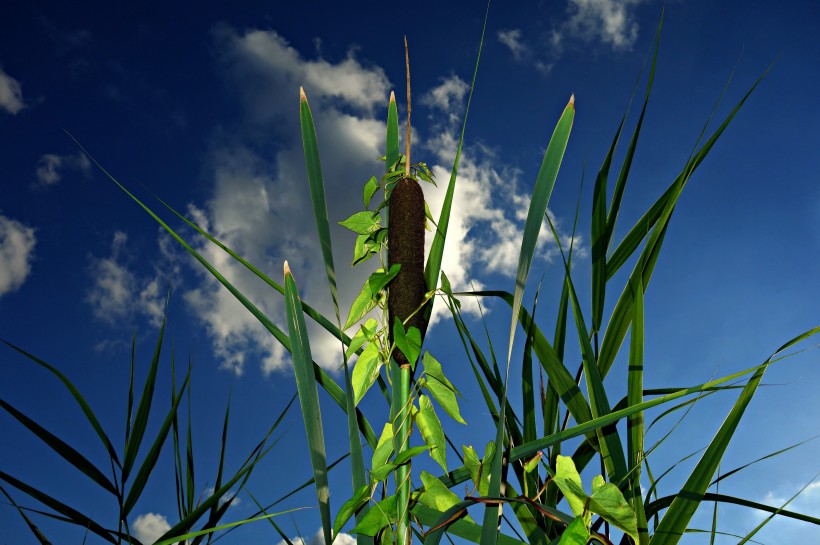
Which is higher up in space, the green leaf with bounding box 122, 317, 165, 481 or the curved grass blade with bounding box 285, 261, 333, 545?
the green leaf with bounding box 122, 317, 165, 481

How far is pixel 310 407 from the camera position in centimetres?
94

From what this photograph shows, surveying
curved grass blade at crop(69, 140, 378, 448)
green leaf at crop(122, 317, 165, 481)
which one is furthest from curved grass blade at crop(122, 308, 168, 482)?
curved grass blade at crop(69, 140, 378, 448)

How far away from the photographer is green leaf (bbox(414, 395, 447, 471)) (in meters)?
0.99

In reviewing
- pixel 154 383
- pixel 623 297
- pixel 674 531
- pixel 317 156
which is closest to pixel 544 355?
pixel 623 297

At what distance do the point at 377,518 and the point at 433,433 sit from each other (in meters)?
0.15

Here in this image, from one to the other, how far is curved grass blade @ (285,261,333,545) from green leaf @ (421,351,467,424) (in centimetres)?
19

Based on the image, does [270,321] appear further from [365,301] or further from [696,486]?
[696,486]

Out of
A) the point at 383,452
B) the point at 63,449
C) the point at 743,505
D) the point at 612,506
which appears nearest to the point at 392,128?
the point at 383,452

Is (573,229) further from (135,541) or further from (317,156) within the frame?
(135,541)

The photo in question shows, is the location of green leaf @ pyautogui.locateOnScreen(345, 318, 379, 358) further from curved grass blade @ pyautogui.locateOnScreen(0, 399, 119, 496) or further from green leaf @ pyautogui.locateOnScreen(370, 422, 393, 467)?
curved grass blade @ pyautogui.locateOnScreen(0, 399, 119, 496)

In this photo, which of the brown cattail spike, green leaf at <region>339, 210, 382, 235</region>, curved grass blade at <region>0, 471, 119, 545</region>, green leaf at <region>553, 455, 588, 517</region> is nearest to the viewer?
green leaf at <region>553, 455, 588, 517</region>

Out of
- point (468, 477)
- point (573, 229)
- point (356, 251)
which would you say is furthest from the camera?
point (573, 229)

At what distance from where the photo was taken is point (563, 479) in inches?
35.7

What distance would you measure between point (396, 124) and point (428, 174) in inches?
8.2
